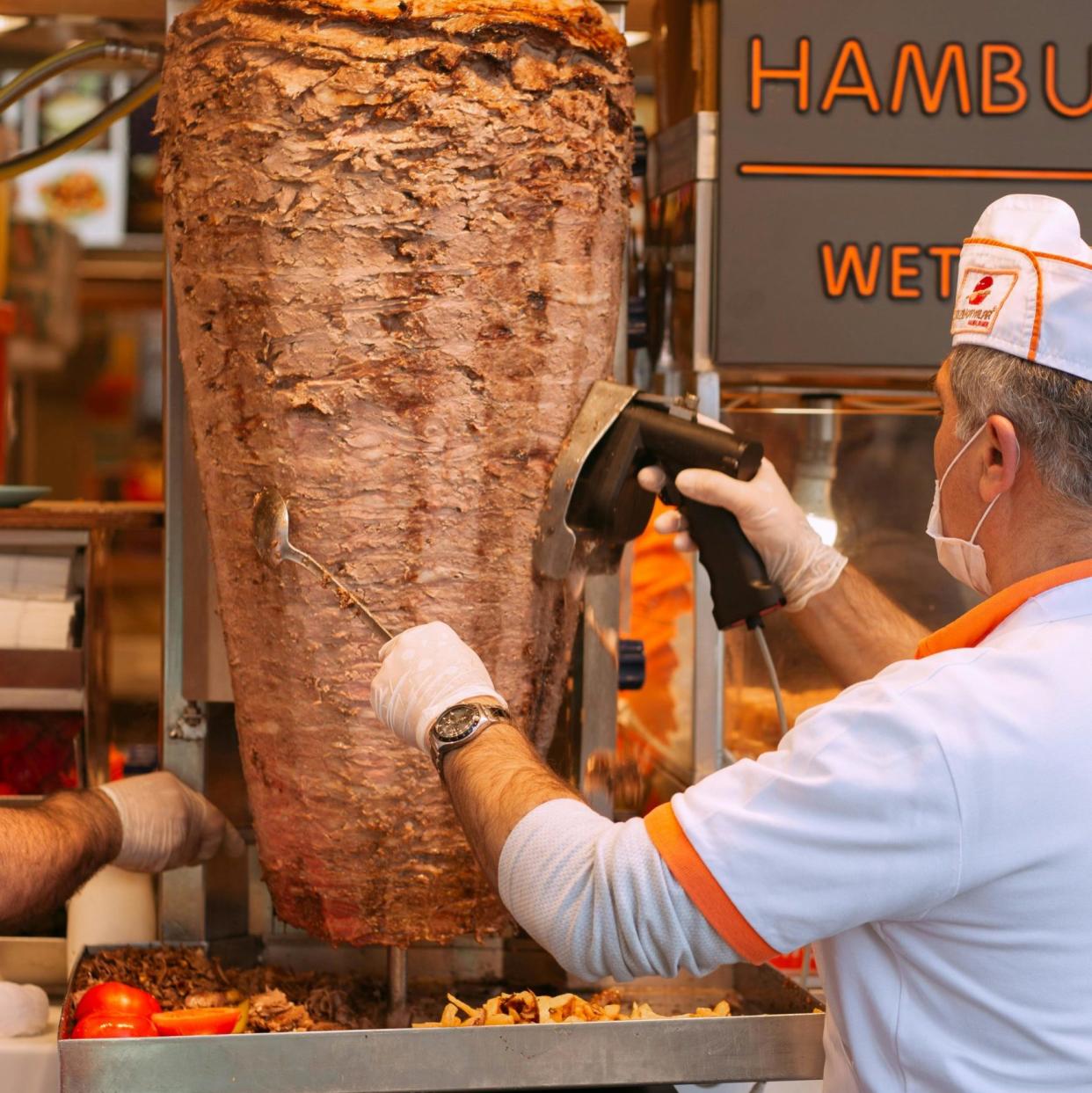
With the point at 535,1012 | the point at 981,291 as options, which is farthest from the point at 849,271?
the point at 535,1012

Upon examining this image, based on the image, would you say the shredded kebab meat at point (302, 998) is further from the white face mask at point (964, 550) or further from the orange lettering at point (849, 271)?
the orange lettering at point (849, 271)

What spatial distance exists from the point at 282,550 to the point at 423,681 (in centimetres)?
24

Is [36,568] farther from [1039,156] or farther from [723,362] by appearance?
[1039,156]

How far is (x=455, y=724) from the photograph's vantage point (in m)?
1.22

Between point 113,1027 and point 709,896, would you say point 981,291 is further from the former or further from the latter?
point 113,1027

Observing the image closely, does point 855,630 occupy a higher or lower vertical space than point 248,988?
higher

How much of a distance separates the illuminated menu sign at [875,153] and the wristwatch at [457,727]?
75 centimetres

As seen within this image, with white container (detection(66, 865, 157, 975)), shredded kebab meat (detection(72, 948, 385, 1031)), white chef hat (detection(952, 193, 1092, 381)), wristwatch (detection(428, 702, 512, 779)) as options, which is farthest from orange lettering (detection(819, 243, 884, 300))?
white container (detection(66, 865, 157, 975))

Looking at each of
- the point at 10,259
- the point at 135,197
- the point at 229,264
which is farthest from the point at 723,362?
the point at 10,259

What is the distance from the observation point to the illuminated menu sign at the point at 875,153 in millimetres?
1760

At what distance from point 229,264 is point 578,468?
1.38 feet

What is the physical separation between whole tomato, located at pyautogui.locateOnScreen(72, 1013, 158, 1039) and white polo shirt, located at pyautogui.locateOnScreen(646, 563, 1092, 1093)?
2.06ft

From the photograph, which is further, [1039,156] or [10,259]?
[10,259]

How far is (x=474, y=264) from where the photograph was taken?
136 cm
